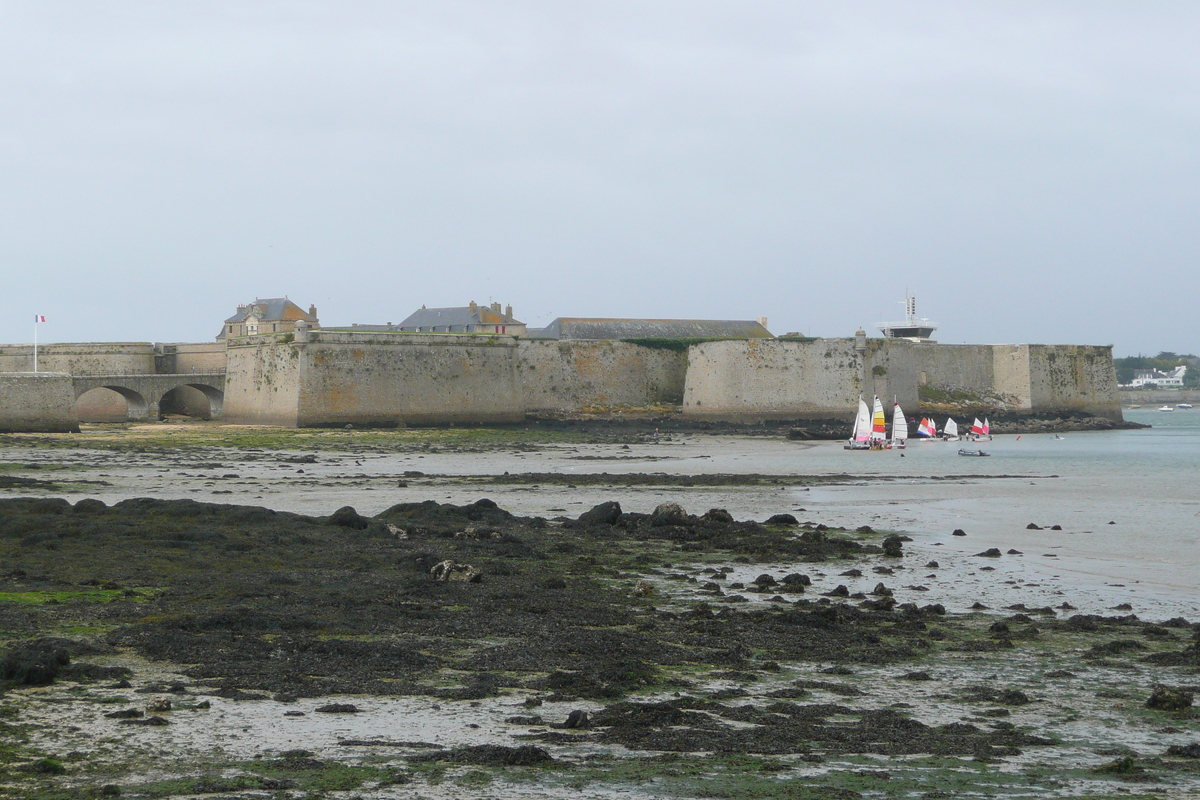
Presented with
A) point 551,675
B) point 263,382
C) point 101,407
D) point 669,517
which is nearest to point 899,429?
point 263,382

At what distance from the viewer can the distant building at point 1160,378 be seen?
406 ft

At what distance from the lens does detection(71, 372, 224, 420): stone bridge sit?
131 feet

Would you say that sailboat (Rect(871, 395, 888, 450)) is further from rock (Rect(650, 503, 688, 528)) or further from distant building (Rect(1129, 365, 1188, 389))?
distant building (Rect(1129, 365, 1188, 389))

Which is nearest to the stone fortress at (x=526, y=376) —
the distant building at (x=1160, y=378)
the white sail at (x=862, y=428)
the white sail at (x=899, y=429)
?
the white sail at (x=899, y=429)

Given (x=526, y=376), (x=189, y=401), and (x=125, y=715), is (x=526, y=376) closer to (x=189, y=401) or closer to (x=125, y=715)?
(x=189, y=401)

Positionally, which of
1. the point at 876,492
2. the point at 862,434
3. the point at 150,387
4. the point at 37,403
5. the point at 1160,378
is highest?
the point at 1160,378

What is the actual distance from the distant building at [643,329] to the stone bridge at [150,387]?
14884 millimetres

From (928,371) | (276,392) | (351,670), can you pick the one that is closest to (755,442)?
(276,392)

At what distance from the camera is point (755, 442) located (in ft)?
118

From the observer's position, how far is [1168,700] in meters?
5.77

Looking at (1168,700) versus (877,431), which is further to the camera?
(877,431)

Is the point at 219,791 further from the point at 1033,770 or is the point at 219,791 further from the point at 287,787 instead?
the point at 1033,770

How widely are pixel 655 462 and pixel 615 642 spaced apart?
19.2 m

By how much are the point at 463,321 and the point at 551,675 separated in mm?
52360
